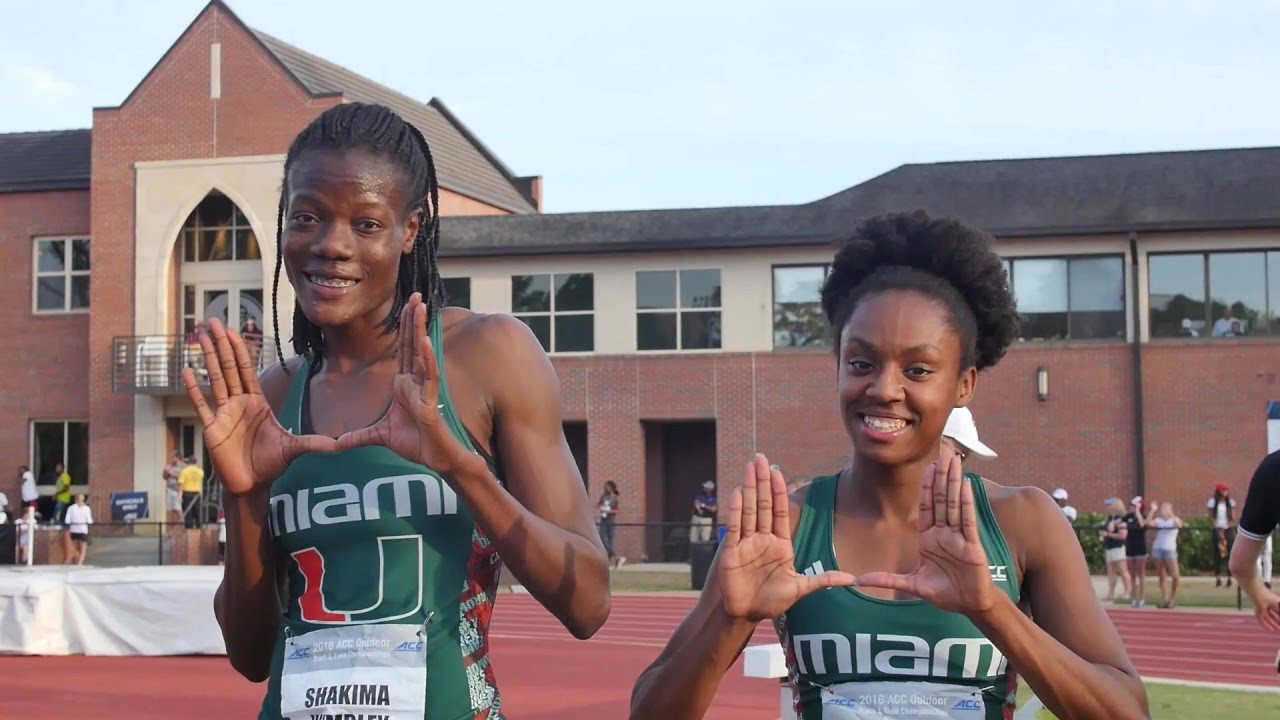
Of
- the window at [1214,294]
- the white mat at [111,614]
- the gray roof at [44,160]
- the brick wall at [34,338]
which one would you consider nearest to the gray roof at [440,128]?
the gray roof at [44,160]

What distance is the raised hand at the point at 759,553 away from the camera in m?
2.64

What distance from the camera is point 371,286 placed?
3.02m

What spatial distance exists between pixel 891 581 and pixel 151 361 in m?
36.3

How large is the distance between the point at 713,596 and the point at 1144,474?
29.7 m

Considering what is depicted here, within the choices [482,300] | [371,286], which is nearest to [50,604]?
[371,286]

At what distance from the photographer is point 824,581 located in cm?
273

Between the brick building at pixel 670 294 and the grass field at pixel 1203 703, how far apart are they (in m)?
18.8

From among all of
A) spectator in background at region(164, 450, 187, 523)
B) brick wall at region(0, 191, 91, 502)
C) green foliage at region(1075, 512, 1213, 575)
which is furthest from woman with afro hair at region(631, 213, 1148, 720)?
brick wall at region(0, 191, 91, 502)

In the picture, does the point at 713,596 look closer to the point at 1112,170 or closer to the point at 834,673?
the point at 834,673

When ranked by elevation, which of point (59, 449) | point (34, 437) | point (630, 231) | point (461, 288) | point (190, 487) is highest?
point (630, 231)

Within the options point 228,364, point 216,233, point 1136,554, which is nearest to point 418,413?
point 228,364

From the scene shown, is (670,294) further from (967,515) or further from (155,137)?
(967,515)

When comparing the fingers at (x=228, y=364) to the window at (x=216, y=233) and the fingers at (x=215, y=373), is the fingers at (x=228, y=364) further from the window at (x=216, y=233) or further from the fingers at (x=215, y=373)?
the window at (x=216, y=233)

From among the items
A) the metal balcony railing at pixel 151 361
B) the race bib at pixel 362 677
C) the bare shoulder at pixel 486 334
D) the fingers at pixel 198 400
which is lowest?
the race bib at pixel 362 677
